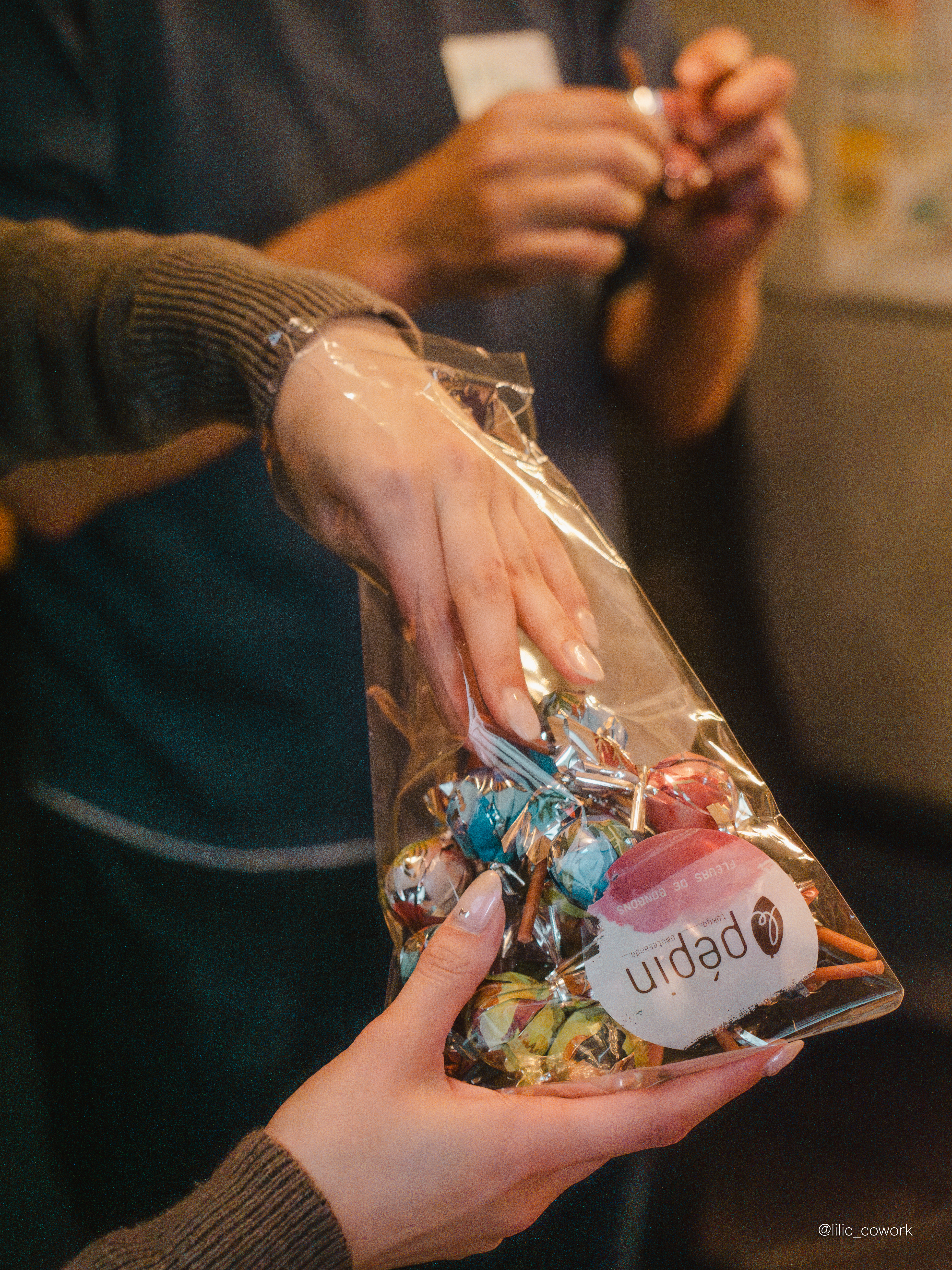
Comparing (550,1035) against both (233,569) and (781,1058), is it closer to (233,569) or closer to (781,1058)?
(781,1058)

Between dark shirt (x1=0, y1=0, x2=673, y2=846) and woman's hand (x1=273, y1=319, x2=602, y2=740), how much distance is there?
0.64 feet

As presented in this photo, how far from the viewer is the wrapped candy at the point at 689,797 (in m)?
0.33

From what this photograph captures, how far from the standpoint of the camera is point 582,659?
0.35 m

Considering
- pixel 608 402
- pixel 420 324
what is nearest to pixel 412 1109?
pixel 420 324

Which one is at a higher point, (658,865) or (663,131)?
(663,131)

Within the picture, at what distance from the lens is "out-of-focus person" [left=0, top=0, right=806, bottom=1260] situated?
502 mm

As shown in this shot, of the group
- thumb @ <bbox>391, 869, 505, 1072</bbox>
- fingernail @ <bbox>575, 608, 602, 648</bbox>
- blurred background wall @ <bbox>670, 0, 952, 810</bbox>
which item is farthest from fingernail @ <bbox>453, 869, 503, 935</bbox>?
blurred background wall @ <bbox>670, 0, 952, 810</bbox>

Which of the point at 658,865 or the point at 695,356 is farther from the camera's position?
the point at 695,356

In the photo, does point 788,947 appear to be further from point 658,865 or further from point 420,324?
point 420,324

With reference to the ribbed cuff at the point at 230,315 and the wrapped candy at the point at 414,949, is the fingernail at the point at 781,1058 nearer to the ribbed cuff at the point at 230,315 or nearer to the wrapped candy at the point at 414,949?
the wrapped candy at the point at 414,949

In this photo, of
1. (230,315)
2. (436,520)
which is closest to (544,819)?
(436,520)

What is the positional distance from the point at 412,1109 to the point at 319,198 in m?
0.56

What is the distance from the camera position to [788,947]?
1.02ft

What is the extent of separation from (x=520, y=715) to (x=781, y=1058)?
176 mm
